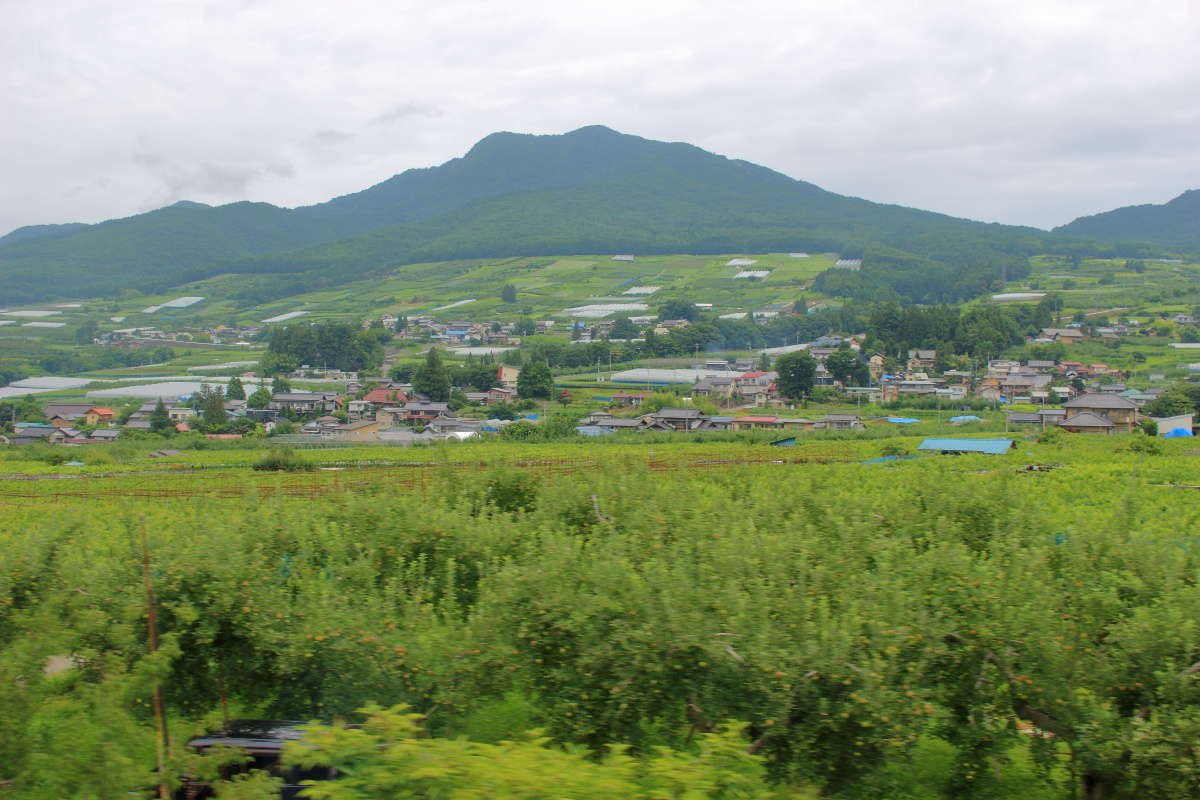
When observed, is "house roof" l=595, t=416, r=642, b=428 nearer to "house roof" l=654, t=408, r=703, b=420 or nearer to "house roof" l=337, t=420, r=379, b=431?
"house roof" l=654, t=408, r=703, b=420

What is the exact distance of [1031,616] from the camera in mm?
6629

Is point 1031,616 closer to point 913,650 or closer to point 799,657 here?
point 913,650

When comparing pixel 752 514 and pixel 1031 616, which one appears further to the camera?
pixel 752 514

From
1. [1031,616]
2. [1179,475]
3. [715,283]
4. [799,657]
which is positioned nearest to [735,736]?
[799,657]

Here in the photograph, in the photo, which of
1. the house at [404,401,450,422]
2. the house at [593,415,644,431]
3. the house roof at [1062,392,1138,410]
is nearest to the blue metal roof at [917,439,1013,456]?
the house roof at [1062,392,1138,410]

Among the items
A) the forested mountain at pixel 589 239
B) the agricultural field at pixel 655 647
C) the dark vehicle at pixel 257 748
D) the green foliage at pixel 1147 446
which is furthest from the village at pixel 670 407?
the forested mountain at pixel 589 239

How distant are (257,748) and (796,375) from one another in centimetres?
4998

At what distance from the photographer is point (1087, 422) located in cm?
4166

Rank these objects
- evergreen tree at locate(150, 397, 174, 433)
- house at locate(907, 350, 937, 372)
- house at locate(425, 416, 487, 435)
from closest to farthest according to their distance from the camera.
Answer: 1. house at locate(425, 416, 487, 435)
2. evergreen tree at locate(150, 397, 174, 433)
3. house at locate(907, 350, 937, 372)

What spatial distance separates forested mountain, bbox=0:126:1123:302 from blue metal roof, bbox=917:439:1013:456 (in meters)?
65.5

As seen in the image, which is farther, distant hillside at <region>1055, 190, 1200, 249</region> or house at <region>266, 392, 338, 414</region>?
distant hillside at <region>1055, 190, 1200, 249</region>

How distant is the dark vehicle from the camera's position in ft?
22.0

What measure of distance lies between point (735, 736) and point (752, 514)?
5.61m

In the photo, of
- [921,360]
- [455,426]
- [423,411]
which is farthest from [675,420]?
[921,360]
